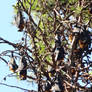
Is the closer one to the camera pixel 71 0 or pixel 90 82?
pixel 90 82

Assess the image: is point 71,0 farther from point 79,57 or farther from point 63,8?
point 79,57

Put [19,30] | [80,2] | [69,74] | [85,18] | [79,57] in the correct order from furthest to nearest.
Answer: [85,18] → [80,2] → [19,30] → [79,57] → [69,74]

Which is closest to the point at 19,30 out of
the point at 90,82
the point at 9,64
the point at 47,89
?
the point at 9,64

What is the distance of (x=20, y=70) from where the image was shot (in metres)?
5.18

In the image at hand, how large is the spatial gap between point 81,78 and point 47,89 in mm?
655

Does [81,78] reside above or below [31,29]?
below

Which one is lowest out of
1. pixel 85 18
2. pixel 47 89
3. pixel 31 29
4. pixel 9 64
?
pixel 47 89

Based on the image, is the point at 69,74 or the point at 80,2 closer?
the point at 69,74

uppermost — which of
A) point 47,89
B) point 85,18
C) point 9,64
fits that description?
point 85,18

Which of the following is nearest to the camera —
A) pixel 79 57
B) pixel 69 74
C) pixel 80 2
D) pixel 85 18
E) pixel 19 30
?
pixel 69 74

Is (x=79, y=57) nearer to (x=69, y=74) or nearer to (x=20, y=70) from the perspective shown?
(x=69, y=74)

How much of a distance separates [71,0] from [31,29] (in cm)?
197

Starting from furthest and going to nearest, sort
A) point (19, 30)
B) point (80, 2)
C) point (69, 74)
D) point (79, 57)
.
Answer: point (80, 2) < point (19, 30) < point (79, 57) < point (69, 74)

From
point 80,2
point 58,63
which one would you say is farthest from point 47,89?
point 80,2
